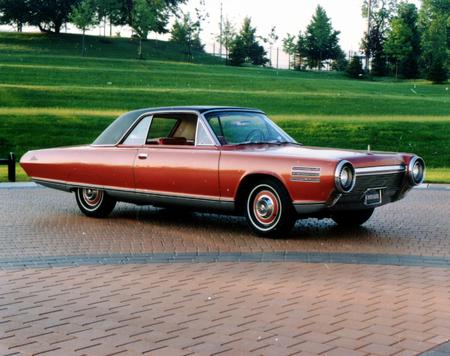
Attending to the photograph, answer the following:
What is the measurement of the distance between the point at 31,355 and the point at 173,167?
5445 mm

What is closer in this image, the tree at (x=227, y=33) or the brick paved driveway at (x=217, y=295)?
the brick paved driveway at (x=217, y=295)

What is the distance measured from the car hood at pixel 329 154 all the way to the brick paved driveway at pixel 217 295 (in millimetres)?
1035

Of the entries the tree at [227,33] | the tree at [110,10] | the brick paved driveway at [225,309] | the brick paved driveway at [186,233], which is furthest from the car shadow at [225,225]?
the tree at [227,33]

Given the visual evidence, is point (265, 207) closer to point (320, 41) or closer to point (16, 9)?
point (16, 9)

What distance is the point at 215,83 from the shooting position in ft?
141

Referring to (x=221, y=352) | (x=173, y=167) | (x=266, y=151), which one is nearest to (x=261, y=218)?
(x=266, y=151)

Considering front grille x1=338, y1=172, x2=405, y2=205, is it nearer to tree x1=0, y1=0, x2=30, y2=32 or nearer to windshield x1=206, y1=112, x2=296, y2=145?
windshield x1=206, y1=112, x2=296, y2=145

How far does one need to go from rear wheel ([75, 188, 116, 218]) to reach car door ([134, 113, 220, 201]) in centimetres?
94

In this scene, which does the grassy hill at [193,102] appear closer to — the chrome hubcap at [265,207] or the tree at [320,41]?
the chrome hubcap at [265,207]

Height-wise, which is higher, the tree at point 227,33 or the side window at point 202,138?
the tree at point 227,33

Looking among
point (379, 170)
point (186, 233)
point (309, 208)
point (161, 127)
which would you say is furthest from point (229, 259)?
point (161, 127)

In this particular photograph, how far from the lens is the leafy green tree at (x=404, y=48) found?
70500 millimetres

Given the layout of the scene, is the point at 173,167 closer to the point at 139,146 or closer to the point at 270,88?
the point at 139,146

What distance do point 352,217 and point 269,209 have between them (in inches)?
72.9
